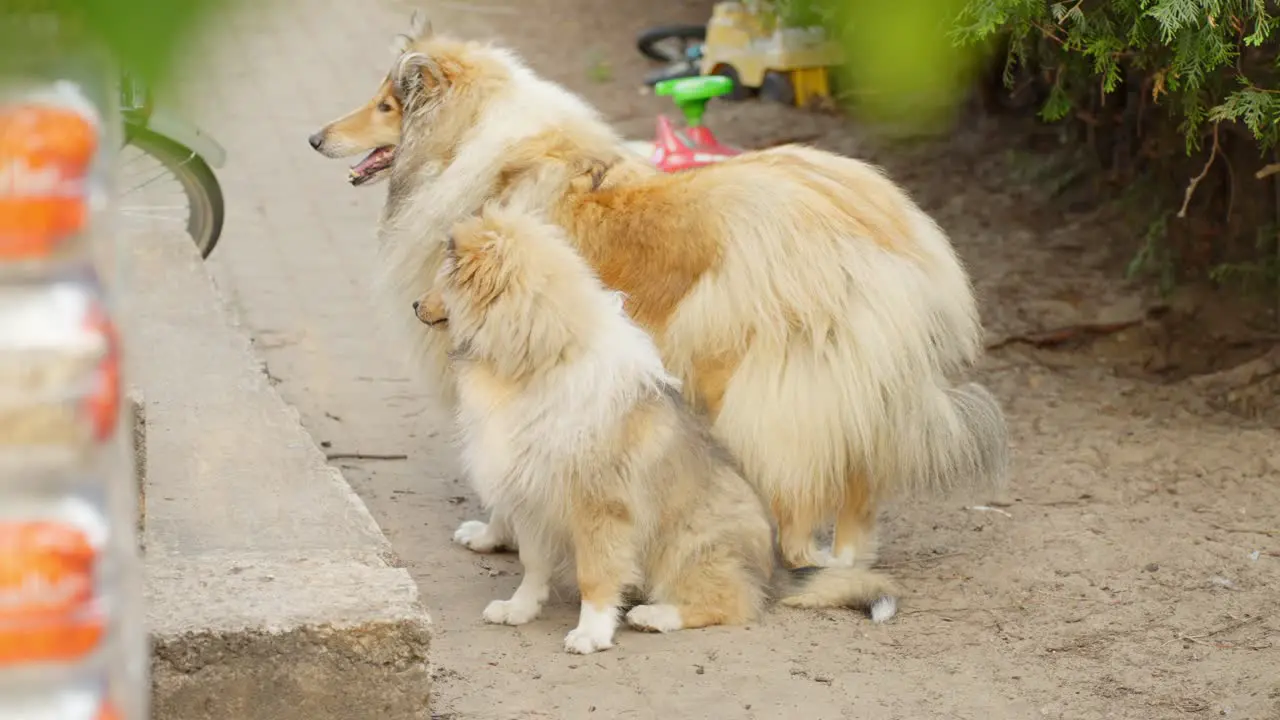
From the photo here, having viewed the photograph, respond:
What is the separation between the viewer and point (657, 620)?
4.26 metres

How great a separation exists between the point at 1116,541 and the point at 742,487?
1474 mm

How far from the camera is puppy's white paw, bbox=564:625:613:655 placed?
13.6ft

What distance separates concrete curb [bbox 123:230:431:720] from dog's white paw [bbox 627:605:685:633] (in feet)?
2.53

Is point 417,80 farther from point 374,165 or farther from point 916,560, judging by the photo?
point 916,560

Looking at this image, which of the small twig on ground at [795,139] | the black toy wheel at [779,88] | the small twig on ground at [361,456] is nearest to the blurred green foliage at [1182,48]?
the small twig on ground at [361,456]

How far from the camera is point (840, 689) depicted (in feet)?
13.1

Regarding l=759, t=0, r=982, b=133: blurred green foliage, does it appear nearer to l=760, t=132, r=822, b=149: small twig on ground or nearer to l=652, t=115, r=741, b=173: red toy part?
l=652, t=115, r=741, b=173: red toy part

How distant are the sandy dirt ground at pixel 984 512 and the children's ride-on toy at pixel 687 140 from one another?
0.88 meters

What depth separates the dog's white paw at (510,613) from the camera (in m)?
4.36

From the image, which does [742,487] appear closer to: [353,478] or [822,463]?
[822,463]

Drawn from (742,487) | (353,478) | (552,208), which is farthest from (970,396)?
(353,478)

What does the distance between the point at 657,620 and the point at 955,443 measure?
1.01 metres

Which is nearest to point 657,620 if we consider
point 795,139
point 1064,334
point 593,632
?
point 593,632

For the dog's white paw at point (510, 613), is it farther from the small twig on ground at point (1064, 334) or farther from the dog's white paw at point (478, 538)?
the small twig on ground at point (1064, 334)
